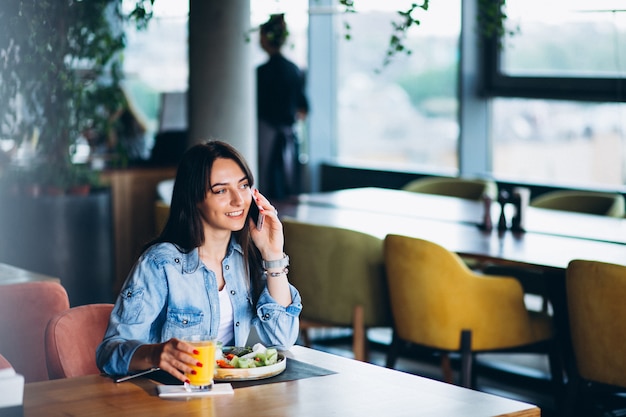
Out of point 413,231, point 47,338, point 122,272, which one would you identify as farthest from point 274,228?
point 122,272

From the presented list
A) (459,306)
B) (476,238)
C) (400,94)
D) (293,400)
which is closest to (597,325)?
(459,306)

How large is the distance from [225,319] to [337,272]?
189cm

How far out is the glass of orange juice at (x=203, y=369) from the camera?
2.23 metres

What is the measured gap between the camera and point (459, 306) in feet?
13.7

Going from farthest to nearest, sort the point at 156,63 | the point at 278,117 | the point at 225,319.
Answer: the point at 156,63
the point at 278,117
the point at 225,319

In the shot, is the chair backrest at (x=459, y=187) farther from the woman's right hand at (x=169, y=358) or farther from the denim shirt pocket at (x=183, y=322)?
the woman's right hand at (x=169, y=358)

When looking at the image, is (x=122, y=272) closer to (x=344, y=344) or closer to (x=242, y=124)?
(x=344, y=344)

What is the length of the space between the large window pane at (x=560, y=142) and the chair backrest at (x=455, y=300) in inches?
121

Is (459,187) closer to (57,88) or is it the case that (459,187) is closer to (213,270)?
(57,88)

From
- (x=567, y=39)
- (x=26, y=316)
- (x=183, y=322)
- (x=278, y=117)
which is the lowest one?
(x=26, y=316)

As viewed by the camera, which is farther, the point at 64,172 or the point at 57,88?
the point at 64,172

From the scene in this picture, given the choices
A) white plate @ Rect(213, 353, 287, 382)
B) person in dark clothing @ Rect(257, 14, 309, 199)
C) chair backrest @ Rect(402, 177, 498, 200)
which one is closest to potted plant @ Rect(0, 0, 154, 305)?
chair backrest @ Rect(402, 177, 498, 200)

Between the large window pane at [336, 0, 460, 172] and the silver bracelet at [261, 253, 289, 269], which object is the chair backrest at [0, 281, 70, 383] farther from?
the large window pane at [336, 0, 460, 172]

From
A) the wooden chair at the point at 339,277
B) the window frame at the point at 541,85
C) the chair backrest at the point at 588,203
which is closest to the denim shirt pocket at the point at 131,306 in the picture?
the wooden chair at the point at 339,277
